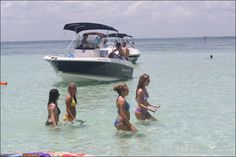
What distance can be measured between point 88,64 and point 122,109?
8.80 metres

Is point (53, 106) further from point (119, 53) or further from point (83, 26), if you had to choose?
point (83, 26)

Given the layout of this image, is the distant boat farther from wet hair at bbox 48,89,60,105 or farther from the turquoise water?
wet hair at bbox 48,89,60,105

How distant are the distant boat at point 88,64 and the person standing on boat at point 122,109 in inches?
331

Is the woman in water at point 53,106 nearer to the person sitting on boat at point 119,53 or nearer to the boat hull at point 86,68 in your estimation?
the boat hull at point 86,68

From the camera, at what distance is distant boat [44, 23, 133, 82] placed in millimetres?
16859

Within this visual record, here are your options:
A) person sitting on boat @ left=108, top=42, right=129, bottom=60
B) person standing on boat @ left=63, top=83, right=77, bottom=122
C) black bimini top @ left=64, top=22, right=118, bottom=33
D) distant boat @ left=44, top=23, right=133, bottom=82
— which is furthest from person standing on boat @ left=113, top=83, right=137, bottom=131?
black bimini top @ left=64, top=22, right=118, bottom=33

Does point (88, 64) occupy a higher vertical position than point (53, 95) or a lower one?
higher

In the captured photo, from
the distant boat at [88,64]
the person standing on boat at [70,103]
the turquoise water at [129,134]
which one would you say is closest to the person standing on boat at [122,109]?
the turquoise water at [129,134]

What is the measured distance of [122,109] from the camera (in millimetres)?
8234

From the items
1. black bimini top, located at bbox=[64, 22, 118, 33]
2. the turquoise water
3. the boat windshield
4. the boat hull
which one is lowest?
the turquoise water

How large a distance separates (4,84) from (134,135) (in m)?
12.6

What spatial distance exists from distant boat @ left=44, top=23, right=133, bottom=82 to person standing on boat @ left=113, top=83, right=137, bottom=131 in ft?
27.6

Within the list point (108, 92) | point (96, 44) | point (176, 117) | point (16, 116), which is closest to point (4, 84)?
point (96, 44)

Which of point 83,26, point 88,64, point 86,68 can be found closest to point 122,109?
point 88,64
